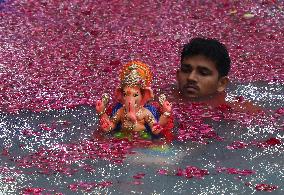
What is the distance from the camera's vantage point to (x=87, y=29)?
430 inches

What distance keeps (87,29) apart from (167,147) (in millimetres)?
4840

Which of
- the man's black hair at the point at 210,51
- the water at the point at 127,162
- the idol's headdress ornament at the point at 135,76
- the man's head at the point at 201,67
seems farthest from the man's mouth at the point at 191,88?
the idol's headdress ornament at the point at 135,76

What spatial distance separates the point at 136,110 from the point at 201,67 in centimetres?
148

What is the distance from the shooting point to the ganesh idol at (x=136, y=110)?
20.7 ft

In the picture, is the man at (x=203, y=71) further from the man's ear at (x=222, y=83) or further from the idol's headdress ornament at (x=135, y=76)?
the idol's headdress ornament at (x=135, y=76)

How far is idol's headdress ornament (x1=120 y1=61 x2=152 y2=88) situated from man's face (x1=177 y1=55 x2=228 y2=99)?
1.30 meters

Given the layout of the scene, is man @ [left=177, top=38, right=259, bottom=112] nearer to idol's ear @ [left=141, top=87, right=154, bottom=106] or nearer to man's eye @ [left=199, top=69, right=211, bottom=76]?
man's eye @ [left=199, top=69, right=211, bottom=76]

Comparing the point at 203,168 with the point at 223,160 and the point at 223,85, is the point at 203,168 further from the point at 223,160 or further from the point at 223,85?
the point at 223,85

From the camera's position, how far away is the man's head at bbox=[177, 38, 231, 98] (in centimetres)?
761

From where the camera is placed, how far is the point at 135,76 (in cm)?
630

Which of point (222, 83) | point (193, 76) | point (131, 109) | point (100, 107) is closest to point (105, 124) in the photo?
point (100, 107)

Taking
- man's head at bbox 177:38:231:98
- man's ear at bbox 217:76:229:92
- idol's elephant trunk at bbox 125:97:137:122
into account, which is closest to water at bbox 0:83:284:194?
idol's elephant trunk at bbox 125:97:137:122

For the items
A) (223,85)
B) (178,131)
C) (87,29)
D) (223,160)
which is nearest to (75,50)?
(87,29)

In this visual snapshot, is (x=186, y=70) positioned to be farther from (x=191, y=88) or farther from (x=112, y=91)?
(x=112, y=91)
